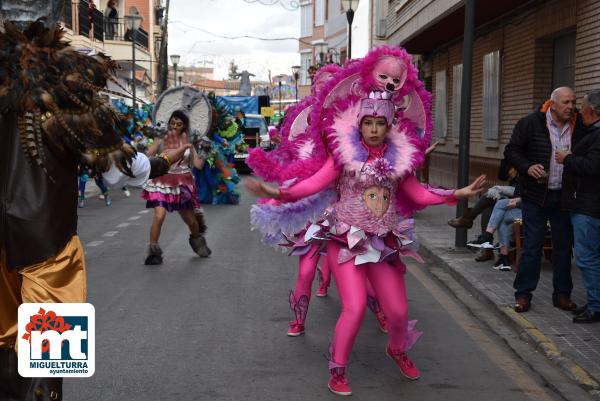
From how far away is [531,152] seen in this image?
720 cm

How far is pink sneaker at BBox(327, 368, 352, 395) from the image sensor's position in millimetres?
5215

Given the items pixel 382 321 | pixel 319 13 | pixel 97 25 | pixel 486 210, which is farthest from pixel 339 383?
pixel 319 13

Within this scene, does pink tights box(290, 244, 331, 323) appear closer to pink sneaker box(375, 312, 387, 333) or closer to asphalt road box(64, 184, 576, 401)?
asphalt road box(64, 184, 576, 401)

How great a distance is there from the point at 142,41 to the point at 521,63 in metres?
34.2

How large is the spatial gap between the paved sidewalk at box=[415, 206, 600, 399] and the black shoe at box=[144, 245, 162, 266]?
344 centimetres

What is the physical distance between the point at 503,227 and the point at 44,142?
7.07 m

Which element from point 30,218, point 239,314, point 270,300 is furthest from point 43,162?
point 270,300

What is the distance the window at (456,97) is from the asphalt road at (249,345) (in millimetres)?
11301

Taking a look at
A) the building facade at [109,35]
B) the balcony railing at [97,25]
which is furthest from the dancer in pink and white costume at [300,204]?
the balcony railing at [97,25]

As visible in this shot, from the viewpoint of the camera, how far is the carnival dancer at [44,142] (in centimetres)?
367

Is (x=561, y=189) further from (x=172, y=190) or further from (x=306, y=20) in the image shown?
(x=306, y=20)

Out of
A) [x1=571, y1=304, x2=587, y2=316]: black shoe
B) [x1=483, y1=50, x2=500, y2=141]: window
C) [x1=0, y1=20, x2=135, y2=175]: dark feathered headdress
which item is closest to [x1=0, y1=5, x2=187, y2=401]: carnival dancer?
[x1=0, y1=20, x2=135, y2=175]: dark feathered headdress

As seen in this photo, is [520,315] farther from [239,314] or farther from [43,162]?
[43,162]

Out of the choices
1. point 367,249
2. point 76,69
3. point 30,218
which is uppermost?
point 76,69
